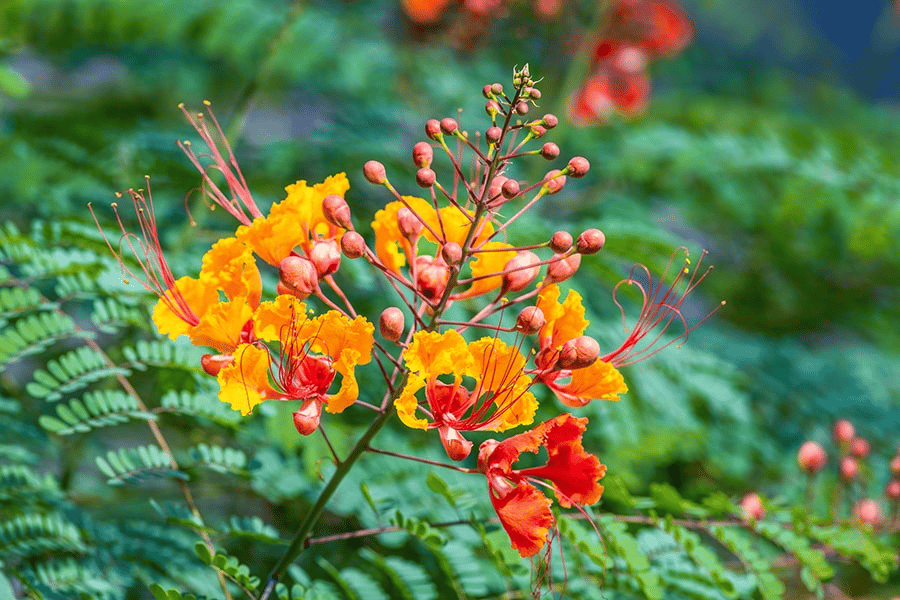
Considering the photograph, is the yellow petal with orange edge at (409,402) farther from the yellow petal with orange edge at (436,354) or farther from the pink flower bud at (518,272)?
the pink flower bud at (518,272)

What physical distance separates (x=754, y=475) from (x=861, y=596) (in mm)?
963

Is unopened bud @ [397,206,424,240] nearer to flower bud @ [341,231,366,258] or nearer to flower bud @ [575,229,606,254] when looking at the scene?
flower bud @ [341,231,366,258]

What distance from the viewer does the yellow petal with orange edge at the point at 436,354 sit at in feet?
3.78

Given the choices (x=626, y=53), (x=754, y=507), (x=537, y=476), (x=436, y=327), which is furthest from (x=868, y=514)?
(x=626, y=53)

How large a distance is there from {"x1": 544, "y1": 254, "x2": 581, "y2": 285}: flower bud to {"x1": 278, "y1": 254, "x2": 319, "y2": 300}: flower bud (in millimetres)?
385

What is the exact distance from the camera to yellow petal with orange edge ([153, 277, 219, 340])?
1298mm

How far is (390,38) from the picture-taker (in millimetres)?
4254

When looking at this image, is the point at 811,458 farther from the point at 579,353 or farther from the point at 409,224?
the point at 409,224

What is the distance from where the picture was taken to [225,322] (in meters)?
1.26

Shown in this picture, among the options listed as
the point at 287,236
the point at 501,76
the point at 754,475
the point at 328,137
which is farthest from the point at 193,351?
the point at 501,76

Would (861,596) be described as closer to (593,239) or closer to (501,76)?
(593,239)

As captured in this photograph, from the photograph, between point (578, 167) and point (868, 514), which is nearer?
point (578, 167)

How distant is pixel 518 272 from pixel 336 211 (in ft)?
1.03

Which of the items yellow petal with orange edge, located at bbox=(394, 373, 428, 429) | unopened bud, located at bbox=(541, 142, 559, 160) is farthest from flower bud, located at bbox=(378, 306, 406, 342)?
unopened bud, located at bbox=(541, 142, 559, 160)
